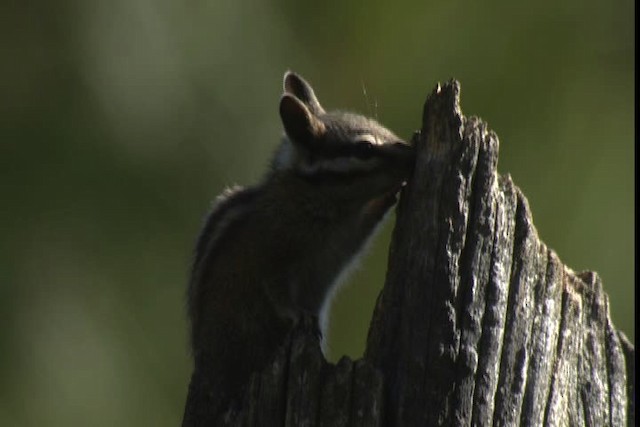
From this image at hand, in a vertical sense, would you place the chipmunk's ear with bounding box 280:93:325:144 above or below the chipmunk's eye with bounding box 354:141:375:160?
above

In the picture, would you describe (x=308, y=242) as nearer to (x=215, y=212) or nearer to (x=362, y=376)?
(x=215, y=212)

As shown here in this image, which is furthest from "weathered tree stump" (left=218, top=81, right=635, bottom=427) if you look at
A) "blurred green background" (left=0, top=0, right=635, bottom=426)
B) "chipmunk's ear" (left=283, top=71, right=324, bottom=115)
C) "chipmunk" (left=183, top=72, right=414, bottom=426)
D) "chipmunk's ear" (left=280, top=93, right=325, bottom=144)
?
"blurred green background" (left=0, top=0, right=635, bottom=426)

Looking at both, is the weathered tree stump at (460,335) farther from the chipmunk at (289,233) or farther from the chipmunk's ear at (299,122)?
the chipmunk's ear at (299,122)

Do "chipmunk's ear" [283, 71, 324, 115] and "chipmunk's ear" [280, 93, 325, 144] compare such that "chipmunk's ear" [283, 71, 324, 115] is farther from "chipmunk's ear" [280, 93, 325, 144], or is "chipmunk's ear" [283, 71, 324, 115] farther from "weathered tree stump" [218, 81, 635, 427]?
"weathered tree stump" [218, 81, 635, 427]

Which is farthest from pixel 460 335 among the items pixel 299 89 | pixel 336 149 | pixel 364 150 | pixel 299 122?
pixel 299 89

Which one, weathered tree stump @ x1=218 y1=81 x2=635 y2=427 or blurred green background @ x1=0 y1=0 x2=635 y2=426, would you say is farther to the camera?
blurred green background @ x1=0 y1=0 x2=635 y2=426

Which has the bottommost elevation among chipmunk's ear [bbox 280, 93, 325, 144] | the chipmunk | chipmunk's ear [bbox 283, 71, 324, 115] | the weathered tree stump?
the weathered tree stump

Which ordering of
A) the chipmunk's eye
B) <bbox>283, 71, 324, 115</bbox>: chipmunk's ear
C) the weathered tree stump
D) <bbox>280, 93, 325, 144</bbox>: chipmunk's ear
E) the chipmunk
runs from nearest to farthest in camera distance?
the weathered tree stump
the chipmunk
the chipmunk's eye
<bbox>280, 93, 325, 144</bbox>: chipmunk's ear
<bbox>283, 71, 324, 115</bbox>: chipmunk's ear

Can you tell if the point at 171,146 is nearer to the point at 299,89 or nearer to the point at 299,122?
the point at 299,89
